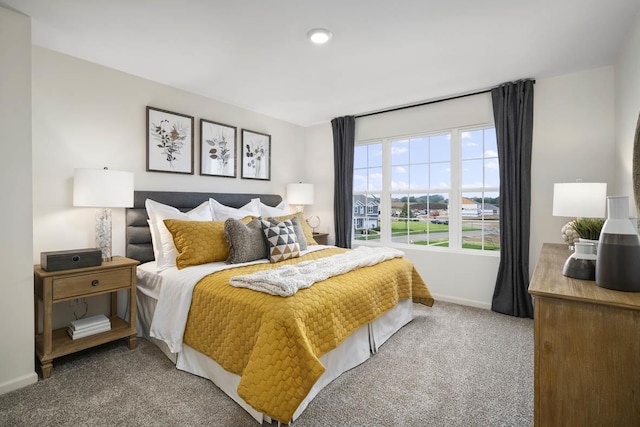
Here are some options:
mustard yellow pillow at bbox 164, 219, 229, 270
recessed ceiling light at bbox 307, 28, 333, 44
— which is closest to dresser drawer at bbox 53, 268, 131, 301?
mustard yellow pillow at bbox 164, 219, 229, 270

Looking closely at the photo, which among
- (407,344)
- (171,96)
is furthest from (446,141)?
(171,96)

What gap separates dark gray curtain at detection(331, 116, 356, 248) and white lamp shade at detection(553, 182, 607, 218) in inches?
94.9

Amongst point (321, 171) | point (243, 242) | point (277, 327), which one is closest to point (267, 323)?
point (277, 327)

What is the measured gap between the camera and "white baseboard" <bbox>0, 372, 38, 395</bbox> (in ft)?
6.44

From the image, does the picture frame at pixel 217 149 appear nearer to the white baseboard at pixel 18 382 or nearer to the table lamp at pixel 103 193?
the table lamp at pixel 103 193

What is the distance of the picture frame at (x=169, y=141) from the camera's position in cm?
318

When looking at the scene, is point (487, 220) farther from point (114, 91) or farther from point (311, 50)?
point (114, 91)

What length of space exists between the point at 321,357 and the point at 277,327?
0.45 metres

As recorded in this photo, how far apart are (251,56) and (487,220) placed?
3.02m

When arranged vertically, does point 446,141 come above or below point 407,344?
above

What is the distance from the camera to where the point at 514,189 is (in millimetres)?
3271

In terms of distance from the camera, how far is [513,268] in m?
3.28

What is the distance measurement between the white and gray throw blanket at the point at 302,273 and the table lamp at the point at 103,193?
1.23 meters

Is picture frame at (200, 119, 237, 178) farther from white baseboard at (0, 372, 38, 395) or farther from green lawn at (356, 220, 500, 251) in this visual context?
white baseboard at (0, 372, 38, 395)
